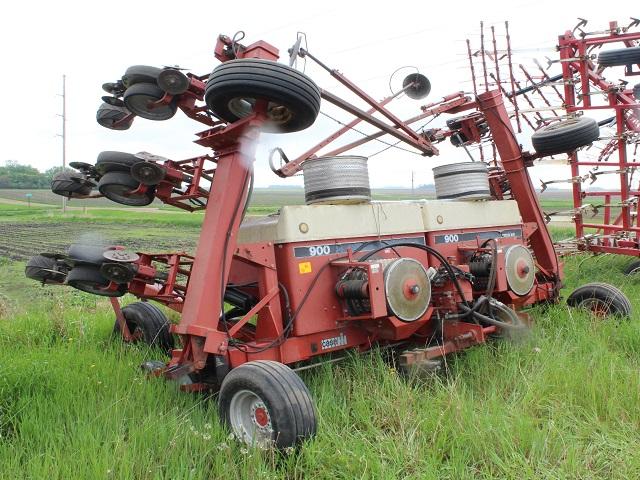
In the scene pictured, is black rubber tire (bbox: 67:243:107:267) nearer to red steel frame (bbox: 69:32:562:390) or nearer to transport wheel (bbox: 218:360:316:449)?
red steel frame (bbox: 69:32:562:390)

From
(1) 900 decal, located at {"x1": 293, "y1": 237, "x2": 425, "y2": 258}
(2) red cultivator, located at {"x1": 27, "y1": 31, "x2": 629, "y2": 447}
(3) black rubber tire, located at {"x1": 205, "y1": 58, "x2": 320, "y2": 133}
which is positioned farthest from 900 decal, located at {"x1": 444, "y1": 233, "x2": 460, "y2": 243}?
(3) black rubber tire, located at {"x1": 205, "y1": 58, "x2": 320, "y2": 133}

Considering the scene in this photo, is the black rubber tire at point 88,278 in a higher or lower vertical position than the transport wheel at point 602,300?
higher

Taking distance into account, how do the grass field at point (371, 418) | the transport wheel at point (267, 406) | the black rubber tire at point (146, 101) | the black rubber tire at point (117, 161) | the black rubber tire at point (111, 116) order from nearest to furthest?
the grass field at point (371, 418) < the transport wheel at point (267, 406) < the black rubber tire at point (146, 101) < the black rubber tire at point (117, 161) < the black rubber tire at point (111, 116)

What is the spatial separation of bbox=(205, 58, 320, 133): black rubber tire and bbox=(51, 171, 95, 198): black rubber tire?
181 cm

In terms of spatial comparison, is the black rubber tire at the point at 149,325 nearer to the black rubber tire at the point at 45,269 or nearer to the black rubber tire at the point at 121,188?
the black rubber tire at the point at 45,269

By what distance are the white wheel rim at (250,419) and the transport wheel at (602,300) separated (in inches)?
162

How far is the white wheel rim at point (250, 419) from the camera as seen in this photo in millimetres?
3327

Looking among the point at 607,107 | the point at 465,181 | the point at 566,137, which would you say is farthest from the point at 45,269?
the point at 607,107

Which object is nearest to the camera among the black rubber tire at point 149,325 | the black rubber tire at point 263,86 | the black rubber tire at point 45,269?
the black rubber tire at point 263,86

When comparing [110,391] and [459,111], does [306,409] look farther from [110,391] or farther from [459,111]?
[459,111]

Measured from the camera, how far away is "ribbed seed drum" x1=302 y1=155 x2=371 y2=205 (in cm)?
461

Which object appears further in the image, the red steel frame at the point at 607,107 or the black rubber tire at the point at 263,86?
the red steel frame at the point at 607,107

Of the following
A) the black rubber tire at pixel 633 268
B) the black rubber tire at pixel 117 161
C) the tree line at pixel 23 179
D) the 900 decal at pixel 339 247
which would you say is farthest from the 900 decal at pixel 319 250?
the tree line at pixel 23 179

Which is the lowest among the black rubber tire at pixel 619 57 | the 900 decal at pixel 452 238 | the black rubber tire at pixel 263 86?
the 900 decal at pixel 452 238
